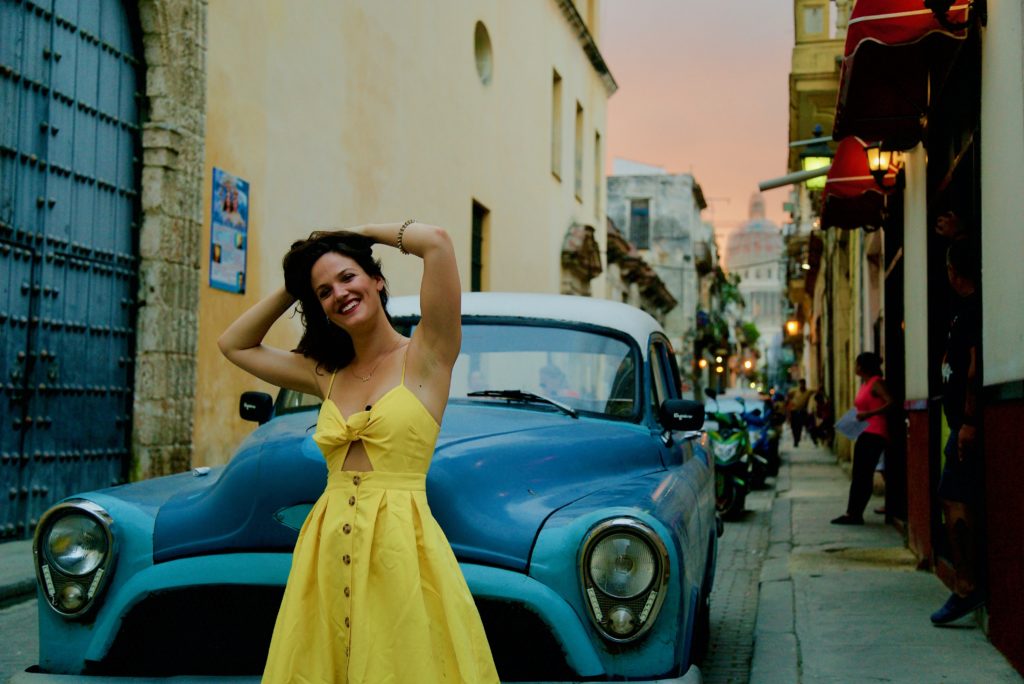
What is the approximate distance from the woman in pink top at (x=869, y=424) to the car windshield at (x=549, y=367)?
6.49 meters

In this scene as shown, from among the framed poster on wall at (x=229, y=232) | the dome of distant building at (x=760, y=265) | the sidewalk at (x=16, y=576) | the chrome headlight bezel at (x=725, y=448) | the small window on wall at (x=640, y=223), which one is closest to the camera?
the sidewalk at (x=16, y=576)

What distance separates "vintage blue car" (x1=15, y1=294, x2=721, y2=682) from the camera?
3.21 m

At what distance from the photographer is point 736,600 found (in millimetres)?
7730

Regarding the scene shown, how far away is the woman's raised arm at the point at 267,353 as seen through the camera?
3.05 m

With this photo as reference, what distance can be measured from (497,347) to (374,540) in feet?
7.06

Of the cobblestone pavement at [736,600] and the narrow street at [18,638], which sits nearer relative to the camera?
the narrow street at [18,638]

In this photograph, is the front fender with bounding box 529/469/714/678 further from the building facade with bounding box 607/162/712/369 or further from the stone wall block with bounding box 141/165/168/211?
the building facade with bounding box 607/162/712/369

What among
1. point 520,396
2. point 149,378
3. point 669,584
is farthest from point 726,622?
point 149,378

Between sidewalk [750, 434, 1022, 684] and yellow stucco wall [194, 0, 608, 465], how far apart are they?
16.7 ft

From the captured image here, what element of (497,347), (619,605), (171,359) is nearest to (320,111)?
(171,359)

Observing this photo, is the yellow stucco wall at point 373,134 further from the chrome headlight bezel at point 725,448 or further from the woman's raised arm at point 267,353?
the woman's raised arm at point 267,353

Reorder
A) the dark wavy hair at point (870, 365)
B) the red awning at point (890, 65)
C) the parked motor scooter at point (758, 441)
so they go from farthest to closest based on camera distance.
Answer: the parked motor scooter at point (758, 441), the dark wavy hair at point (870, 365), the red awning at point (890, 65)

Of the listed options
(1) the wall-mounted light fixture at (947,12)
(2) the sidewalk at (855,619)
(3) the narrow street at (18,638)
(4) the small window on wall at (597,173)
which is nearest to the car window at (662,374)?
(2) the sidewalk at (855,619)

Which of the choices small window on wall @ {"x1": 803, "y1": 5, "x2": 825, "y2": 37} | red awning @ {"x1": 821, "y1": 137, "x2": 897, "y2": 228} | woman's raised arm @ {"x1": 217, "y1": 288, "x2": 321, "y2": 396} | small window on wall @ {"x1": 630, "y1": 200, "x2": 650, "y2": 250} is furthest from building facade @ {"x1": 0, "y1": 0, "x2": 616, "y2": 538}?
small window on wall @ {"x1": 630, "y1": 200, "x2": 650, "y2": 250}
